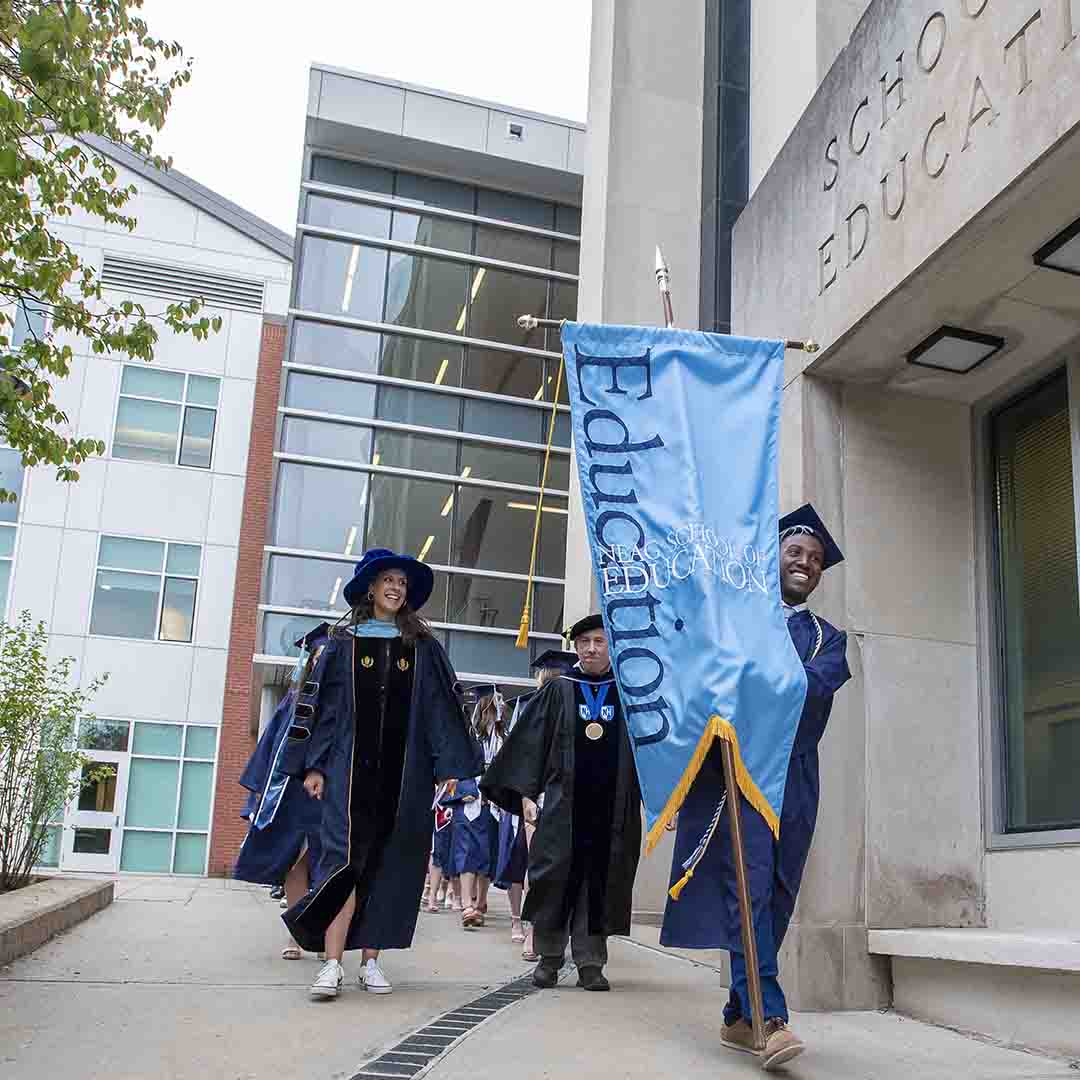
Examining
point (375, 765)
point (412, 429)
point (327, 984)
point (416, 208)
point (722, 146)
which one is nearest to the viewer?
point (327, 984)

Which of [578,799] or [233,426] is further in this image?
[233,426]

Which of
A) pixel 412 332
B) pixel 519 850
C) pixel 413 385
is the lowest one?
pixel 519 850

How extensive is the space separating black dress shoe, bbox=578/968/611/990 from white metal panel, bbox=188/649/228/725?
1981 centimetres

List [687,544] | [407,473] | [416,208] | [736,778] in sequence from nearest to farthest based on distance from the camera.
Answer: [736,778], [687,544], [407,473], [416,208]

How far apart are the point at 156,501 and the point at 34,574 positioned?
105 inches

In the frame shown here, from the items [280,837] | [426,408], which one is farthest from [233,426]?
[280,837]

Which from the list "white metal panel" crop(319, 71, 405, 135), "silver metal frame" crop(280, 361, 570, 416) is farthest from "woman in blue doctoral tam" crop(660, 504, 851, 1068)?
"white metal panel" crop(319, 71, 405, 135)

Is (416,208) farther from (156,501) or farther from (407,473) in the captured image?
(156,501)

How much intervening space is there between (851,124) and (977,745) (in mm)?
2957

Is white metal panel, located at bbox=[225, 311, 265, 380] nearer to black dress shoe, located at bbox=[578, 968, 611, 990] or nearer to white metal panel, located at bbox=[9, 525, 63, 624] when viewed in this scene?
white metal panel, located at bbox=[9, 525, 63, 624]

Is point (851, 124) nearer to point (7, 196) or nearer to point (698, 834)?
point (698, 834)

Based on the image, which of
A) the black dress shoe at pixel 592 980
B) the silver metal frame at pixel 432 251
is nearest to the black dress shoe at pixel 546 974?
the black dress shoe at pixel 592 980

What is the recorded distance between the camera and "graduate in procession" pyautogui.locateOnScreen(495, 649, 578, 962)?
7.49m

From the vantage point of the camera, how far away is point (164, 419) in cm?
2569
